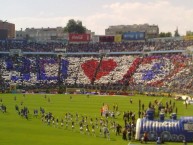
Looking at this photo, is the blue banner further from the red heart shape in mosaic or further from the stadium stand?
the red heart shape in mosaic

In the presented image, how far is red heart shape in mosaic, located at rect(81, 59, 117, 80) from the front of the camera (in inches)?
4093

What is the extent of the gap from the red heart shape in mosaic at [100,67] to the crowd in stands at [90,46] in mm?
7080

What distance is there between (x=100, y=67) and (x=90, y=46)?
14.2 meters

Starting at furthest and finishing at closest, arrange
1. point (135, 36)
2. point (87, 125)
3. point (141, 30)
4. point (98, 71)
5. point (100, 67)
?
point (141, 30) → point (135, 36) → point (100, 67) → point (98, 71) → point (87, 125)

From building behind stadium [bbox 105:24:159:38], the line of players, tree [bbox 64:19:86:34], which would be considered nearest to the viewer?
the line of players

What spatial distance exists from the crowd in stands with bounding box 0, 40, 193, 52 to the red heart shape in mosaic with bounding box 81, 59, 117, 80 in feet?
23.2

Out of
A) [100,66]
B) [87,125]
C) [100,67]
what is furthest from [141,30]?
[87,125]

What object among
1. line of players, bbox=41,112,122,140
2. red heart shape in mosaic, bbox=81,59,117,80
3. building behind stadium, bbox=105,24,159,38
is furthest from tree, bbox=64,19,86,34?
line of players, bbox=41,112,122,140

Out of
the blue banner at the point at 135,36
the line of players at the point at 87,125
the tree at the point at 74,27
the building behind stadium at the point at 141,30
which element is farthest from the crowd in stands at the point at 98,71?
the building behind stadium at the point at 141,30

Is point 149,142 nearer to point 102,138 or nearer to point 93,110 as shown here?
point 102,138

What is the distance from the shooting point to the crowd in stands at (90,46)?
11256 cm

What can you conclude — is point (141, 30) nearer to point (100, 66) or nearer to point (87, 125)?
point (100, 66)

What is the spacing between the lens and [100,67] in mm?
107312

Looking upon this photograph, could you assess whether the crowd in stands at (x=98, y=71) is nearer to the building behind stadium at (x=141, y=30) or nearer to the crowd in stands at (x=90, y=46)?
the crowd in stands at (x=90, y=46)
